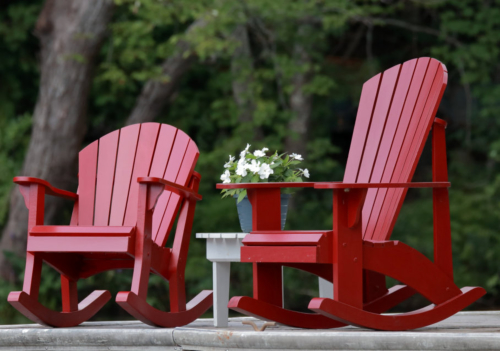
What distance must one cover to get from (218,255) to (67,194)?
2.52ft

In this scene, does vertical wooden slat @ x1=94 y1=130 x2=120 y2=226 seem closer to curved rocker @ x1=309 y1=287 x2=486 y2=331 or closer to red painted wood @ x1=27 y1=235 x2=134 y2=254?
red painted wood @ x1=27 y1=235 x2=134 y2=254

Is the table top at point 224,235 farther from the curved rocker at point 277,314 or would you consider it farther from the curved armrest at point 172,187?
the curved rocker at point 277,314

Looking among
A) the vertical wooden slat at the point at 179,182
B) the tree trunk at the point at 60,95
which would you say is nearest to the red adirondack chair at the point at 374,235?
the vertical wooden slat at the point at 179,182

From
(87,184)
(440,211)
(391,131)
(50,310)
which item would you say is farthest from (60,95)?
(440,211)

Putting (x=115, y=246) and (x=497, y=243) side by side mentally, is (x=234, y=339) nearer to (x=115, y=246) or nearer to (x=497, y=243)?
(x=115, y=246)

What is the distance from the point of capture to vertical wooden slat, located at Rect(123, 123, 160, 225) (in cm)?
323

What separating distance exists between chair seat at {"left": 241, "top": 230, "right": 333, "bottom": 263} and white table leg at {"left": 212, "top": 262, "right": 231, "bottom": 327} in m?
0.58

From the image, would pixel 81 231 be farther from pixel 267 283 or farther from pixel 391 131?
pixel 391 131

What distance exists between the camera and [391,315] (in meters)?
2.47

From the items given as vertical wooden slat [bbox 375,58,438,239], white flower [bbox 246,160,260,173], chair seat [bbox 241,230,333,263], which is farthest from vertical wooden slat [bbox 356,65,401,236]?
chair seat [bbox 241,230,333,263]

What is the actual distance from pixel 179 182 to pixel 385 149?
35.6 inches

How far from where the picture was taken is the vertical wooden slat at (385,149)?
2.87 metres

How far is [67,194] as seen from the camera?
3.23 metres

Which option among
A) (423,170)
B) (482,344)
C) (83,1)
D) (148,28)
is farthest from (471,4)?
(482,344)
